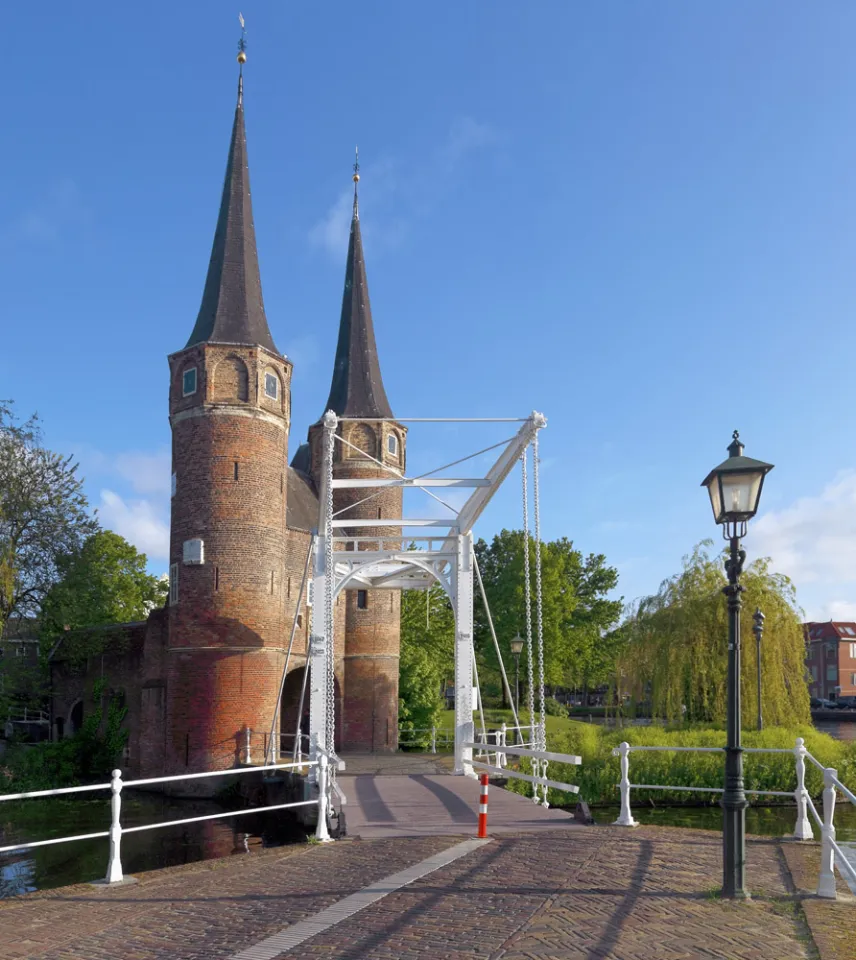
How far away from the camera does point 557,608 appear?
1842 inches

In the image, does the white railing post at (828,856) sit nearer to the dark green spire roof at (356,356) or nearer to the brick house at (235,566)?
the brick house at (235,566)

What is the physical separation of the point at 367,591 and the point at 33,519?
33.4 ft

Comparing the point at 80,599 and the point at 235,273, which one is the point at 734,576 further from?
the point at 80,599

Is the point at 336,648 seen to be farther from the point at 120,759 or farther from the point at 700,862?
the point at 700,862

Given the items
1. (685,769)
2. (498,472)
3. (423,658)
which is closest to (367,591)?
(423,658)

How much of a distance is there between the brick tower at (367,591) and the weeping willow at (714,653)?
8.22 metres

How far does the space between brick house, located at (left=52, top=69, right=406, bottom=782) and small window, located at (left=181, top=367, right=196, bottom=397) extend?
0.03m

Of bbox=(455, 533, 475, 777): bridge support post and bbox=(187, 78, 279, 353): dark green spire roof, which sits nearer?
bbox=(455, 533, 475, 777): bridge support post

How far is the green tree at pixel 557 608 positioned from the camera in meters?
46.7

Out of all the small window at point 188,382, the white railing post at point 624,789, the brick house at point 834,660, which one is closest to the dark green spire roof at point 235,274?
the small window at point 188,382

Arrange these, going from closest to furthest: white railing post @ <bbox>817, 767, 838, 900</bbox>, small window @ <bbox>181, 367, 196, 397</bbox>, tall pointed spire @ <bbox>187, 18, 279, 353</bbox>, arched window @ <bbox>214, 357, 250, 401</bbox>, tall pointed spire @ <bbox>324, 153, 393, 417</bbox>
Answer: white railing post @ <bbox>817, 767, 838, 900</bbox> < arched window @ <bbox>214, 357, 250, 401</bbox> < small window @ <bbox>181, 367, 196, 397</bbox> < tall pointed spire @ <bbox>187, 18, 279, 353</bbox> < tall pointed spire @ <bbox>324, 153, 393, 417</bbox>

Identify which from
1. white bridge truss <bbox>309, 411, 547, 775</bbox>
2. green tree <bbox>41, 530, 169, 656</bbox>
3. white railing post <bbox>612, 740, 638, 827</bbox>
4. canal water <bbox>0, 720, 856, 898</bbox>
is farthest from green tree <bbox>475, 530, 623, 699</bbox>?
white railing post <bbox>612, 740, 638, 827</bbox>

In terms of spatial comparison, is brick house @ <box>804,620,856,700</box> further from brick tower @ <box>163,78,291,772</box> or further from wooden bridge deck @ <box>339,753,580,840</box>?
wooden bridge deck @ <box>339,753,580,840</box>

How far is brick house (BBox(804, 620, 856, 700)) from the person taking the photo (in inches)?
3209
